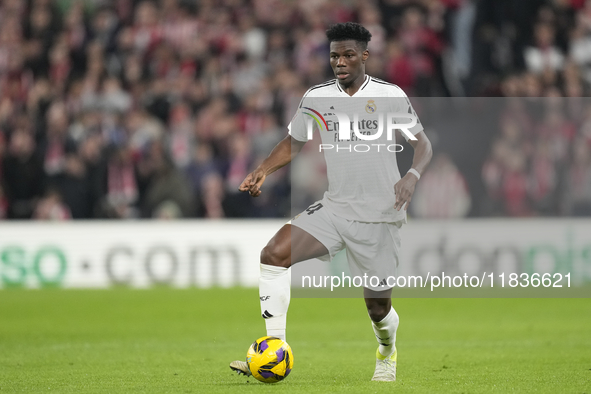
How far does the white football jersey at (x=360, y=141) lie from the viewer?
6477 millimetres

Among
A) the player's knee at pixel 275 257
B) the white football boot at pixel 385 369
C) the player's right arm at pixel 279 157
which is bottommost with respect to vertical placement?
the white football boot at pixel 385 369

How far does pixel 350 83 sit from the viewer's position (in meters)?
6.54

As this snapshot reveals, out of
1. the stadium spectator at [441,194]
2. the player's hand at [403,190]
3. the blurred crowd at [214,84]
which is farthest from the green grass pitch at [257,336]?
the blurred crowd at [214,84]

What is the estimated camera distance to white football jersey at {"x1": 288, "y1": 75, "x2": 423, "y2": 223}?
648cm

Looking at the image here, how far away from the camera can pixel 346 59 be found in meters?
6.42

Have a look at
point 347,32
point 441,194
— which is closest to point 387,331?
point 347,32

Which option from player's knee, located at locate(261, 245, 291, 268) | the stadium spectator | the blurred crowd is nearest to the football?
player's knee, located at locate(261, 245, 291, 268)

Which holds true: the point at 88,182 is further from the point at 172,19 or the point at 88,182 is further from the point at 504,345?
the point at 504,345

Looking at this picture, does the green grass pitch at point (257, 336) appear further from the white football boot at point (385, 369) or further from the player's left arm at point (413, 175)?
the player's left arm at point (413, 175)

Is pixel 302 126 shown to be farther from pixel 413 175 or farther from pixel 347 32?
pixel 413 175

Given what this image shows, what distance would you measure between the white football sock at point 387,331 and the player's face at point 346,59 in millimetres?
1626

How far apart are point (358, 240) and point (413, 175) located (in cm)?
57

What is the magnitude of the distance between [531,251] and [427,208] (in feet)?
5.37

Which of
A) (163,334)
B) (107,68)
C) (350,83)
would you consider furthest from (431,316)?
(107,68)
